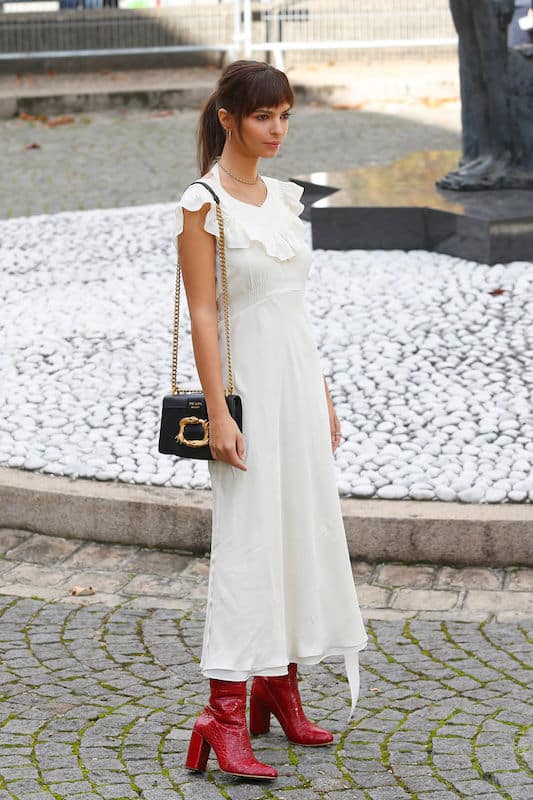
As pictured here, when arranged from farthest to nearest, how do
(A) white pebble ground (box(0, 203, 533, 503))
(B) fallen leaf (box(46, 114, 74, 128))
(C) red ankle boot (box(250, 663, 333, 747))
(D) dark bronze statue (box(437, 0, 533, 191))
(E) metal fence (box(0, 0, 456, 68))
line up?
(E) metal fence (box(0, 0, 456, 68))
(B) fallen leaf (box(46, 114, 74, 128))
(D) dark bronze statue (box(437, 0, 533, 191))
(A) white pebble ground (box(0, 203, 533, 503))
(C) red ankle boot (box(250, 663, 333, 747))

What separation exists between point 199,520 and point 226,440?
2026 mm

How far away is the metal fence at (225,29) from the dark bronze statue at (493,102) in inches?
338

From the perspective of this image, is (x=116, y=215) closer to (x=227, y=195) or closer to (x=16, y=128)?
(x=16, y=128)

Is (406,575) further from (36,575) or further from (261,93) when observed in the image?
(261,93)

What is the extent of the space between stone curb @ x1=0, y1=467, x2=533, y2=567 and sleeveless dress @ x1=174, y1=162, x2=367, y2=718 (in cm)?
167

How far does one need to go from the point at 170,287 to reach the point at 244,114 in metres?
5.04

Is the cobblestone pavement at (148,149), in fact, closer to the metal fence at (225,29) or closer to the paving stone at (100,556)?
the metal fence at (225,29)

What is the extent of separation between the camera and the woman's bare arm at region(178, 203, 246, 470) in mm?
3689

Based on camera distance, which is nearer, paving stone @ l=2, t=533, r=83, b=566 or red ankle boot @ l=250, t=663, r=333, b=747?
red ankle boot @ l=250, t=663, r=333, b=747

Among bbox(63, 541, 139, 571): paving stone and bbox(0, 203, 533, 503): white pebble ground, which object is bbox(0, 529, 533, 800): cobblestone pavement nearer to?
bbox(63, 541, 139, 571): paving stone

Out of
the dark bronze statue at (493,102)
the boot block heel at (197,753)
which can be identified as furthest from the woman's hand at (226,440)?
the dark bronze statue at (493,102)

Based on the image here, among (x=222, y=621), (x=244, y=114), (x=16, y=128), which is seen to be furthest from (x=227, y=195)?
(x=16, y=128)

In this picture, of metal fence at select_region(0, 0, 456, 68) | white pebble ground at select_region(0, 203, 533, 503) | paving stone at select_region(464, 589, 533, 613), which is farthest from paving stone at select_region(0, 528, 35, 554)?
metal fence at select_region(0, 0, 456, 68)

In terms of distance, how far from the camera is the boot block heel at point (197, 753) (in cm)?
388
